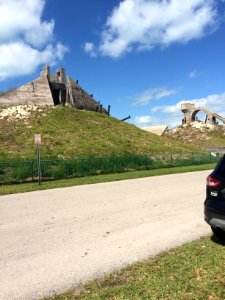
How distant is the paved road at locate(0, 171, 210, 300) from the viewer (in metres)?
5.41

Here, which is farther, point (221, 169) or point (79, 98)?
point (79, 98)

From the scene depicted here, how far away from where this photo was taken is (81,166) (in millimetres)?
23844

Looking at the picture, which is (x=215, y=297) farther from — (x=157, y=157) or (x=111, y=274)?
(x=157, y=157)

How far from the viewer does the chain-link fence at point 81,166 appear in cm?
2064

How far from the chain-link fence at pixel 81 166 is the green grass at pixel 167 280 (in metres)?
15.8

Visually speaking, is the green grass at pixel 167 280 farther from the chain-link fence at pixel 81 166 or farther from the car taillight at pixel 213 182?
the chain-link fence at pixel 81 166

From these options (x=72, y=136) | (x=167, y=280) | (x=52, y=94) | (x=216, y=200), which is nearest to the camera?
(x=167, y=280)

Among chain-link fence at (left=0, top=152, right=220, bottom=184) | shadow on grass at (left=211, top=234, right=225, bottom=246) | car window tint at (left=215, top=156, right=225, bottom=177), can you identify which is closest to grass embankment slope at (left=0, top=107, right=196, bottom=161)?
chain-link fence at (left=0, top=152, right=220, bottom=184)

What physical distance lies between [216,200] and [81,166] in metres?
18.0

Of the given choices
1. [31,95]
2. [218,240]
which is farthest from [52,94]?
[218,240]

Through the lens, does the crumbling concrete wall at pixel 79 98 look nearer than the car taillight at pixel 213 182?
No

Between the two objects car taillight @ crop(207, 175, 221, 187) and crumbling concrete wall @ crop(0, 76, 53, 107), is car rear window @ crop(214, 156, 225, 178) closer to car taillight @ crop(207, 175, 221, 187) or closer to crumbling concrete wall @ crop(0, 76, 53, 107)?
car taillight @ crop(207, 175, 221, 187)

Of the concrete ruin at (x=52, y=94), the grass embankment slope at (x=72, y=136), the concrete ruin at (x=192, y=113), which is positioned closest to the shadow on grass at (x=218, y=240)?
the grass embankment slope at (x=72, y=136)

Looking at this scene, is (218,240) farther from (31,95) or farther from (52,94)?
(52,94)
